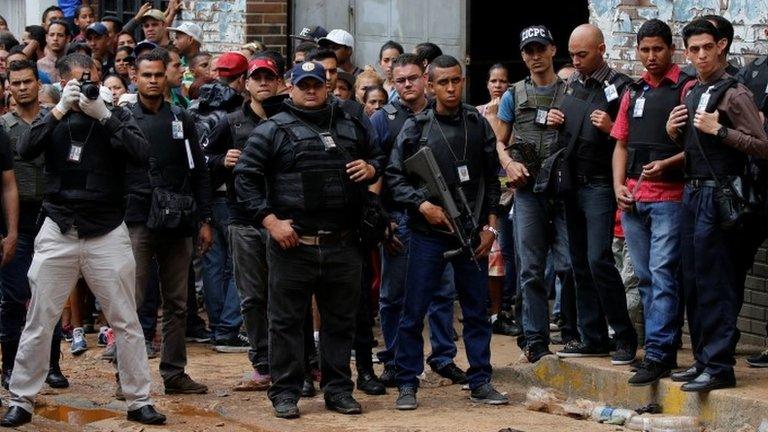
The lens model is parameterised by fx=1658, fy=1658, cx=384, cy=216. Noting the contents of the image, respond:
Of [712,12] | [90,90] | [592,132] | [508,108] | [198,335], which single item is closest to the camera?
[90,90]

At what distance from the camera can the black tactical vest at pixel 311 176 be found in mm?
9711

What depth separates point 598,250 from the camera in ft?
33.4

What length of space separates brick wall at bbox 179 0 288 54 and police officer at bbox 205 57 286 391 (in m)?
5.25

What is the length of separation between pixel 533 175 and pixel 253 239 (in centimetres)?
184

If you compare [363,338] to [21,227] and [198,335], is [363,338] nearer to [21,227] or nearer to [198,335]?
[21,227]

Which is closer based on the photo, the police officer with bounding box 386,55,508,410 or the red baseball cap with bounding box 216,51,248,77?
the police officer with bounding box 386,55,508,410

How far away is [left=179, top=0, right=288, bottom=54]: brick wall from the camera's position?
16016 mm

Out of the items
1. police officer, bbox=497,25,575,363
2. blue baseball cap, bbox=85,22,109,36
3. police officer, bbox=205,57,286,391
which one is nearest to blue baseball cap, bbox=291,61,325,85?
police officer, bbox=205,57,286,391

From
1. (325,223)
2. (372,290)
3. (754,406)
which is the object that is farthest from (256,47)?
(754,406)

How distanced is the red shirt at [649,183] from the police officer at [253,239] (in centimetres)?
211

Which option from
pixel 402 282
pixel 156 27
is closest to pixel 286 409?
pixel 402 282

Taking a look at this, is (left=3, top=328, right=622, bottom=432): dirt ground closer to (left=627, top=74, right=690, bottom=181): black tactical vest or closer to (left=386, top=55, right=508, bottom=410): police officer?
(left=386, top=55, right=508, bottom=410): police officer

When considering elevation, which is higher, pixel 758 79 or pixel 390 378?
pixel 758 79

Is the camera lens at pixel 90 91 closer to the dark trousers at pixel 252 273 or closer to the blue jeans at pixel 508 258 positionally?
the dark trousers at pixel 252 273
